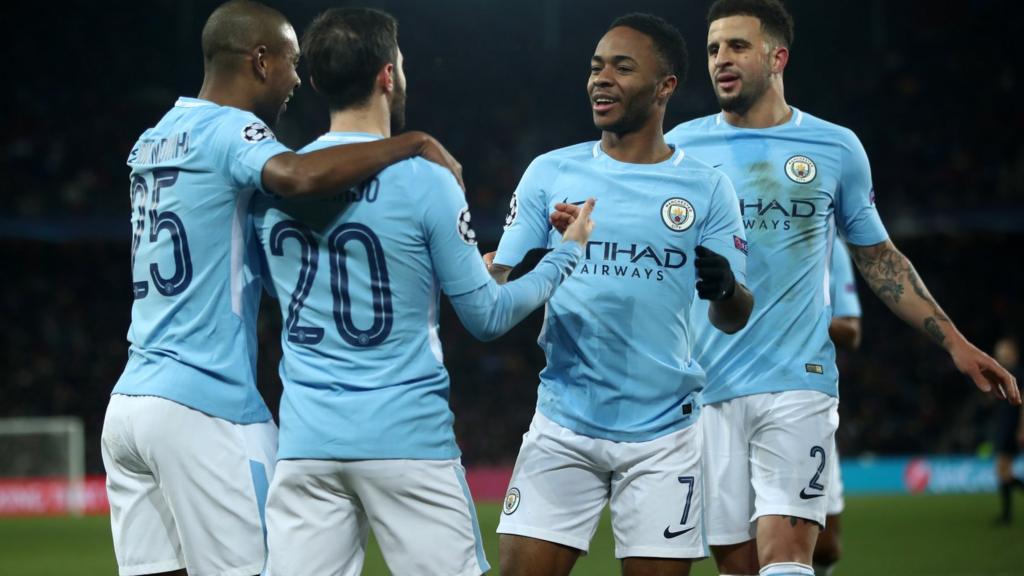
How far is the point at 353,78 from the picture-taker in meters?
3.73

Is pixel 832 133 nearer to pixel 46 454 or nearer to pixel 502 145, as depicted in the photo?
pixel 46 454

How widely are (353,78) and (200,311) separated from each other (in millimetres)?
839

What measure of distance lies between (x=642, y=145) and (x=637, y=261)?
0.46 m

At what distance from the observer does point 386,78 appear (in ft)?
12.4

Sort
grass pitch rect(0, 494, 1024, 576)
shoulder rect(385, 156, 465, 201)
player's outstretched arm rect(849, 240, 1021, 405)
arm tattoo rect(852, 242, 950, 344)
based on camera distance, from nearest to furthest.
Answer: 1. shoulder rect(385, 156, 465, 201)
2. player's outstretched arm rect(849, 240, 1021, 405)
3. arm tattoo rect(852, 242, 950, 344)
4. grass pitch rect(0, 494, 1024, 576)

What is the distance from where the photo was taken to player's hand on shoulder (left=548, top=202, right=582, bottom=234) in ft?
13.9

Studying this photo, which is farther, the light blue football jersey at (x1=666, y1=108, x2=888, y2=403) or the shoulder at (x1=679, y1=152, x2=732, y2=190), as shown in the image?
the light blue football jersey at (x1=666, y1=108, x2=888, y2=403)

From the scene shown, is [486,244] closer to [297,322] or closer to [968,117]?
[968,117]

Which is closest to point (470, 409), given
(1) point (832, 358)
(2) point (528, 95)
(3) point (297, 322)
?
(2) point (528, 95)

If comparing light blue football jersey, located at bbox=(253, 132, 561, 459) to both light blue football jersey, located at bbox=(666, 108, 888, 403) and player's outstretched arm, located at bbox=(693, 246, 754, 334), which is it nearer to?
player's outstretched arm, located at bbox=(693, 246, 754, 334)

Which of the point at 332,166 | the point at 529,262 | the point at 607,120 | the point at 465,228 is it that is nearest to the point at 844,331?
the point at 607,120

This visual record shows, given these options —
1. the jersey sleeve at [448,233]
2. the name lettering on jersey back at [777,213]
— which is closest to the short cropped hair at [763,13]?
the name lettering on jersey back at [777,213]

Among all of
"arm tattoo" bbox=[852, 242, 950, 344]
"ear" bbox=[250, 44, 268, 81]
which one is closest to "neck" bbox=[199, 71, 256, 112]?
"ear" bbox=[250, 44, 268, 81]

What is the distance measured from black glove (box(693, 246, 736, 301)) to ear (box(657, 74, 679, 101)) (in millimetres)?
721
